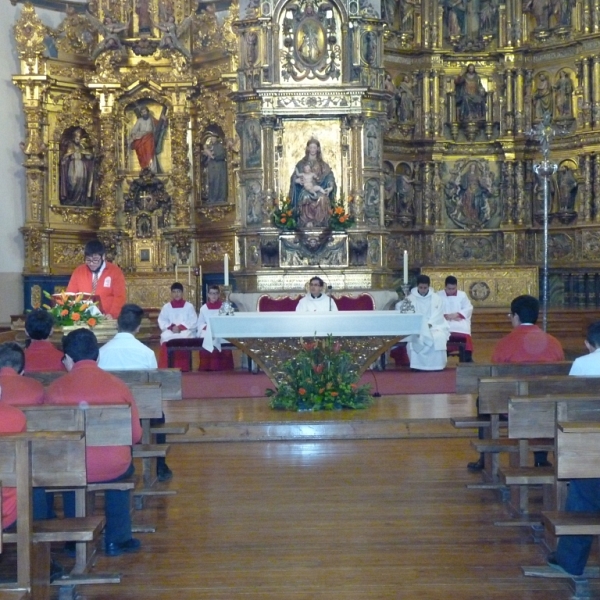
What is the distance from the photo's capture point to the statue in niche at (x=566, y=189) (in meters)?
21.3

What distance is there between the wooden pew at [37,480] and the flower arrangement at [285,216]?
12.2m

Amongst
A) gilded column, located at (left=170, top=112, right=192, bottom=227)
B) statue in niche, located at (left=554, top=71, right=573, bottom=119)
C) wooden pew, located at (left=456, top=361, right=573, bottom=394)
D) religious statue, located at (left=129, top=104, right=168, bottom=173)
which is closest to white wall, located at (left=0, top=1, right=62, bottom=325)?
religious statue, located at (left=129, top=104, right=168, bottom=173)

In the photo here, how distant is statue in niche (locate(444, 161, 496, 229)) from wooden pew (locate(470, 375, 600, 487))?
46.8 feet

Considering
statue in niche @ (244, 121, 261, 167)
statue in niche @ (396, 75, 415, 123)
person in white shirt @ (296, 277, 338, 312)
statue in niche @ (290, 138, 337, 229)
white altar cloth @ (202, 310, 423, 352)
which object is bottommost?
white altar cloth @ (202, 310, 423, 352)

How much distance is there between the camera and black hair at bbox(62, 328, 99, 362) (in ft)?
20.9

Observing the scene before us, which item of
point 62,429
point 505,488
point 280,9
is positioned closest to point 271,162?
point 280,9

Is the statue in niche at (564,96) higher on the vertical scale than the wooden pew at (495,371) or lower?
higher

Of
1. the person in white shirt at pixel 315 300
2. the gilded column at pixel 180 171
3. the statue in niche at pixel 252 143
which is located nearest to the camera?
the person in white shirt at pixel 315 300

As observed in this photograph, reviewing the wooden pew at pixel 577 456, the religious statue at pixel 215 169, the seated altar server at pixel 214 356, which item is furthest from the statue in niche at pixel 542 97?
the wooden pew at pixel 577 456

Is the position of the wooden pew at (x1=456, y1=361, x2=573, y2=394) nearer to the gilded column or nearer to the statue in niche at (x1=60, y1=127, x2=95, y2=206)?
the gilded column

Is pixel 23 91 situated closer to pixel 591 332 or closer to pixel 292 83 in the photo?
pixel 292 83

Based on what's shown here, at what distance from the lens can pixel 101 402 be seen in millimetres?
6262

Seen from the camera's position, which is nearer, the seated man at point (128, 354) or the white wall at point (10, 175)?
the seated man at point (128, 354)

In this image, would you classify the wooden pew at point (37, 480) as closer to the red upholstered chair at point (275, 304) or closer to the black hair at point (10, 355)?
the black hair at point (10, 355)
